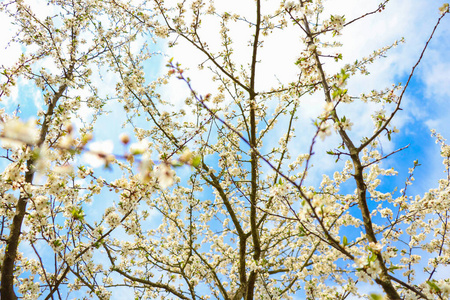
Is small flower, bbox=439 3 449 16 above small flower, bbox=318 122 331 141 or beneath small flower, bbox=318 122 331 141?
above

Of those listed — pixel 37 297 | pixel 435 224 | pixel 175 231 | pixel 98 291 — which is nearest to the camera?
pixel 37 297

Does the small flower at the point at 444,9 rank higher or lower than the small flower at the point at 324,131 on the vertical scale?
higher

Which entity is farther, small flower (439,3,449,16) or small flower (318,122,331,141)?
small flower (439,3,449,16)

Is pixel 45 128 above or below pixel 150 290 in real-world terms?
above

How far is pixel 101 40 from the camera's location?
693 cm

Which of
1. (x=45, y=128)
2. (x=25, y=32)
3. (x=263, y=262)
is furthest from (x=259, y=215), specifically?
(x=25, y=32)

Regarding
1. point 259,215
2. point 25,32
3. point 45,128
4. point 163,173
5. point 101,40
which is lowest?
point 163,173

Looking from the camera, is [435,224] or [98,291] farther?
[435,224]

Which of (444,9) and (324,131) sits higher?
(444,9)

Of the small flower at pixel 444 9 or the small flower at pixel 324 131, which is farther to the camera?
the small flower at pixel 444 9

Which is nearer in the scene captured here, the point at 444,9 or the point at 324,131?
the point at 324,131

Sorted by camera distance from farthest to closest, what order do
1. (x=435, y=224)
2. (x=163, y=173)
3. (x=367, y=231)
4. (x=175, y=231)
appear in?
(x=175, y=231) → (x=435, y=224) → (x=367, y=231) → (x=163, y=173)

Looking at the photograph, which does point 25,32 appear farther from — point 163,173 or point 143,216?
point 163,173

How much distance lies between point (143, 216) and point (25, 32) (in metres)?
6.06
